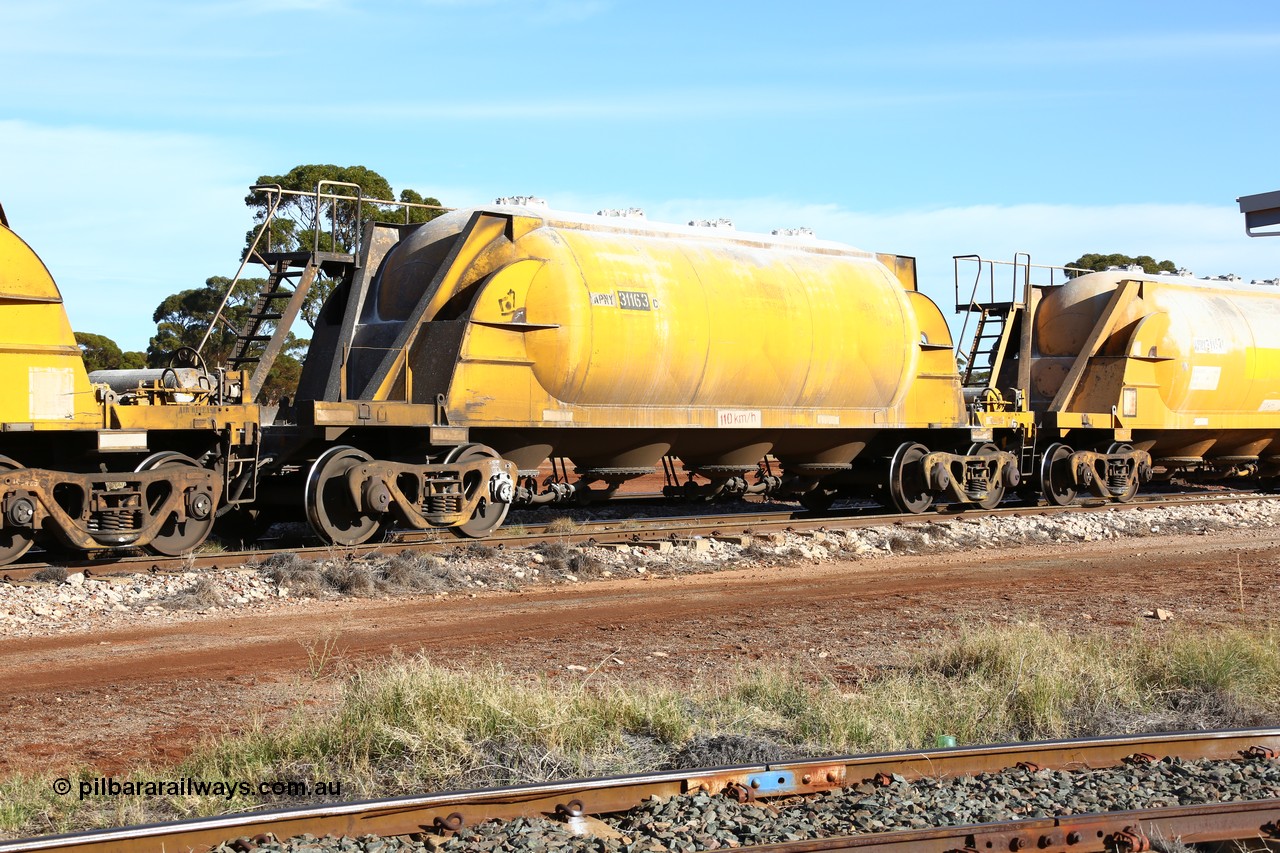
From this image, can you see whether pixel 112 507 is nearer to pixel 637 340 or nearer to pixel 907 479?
pixel 637 340

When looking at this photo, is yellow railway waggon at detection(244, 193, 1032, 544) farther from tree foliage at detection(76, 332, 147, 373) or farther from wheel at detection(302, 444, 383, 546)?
tree foliage at detection(76, 332, 147, 373)

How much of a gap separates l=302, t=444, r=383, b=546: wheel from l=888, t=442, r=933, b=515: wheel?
346 inches

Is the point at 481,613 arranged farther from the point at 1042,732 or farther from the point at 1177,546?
the point at 1177,546

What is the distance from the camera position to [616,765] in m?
6.21

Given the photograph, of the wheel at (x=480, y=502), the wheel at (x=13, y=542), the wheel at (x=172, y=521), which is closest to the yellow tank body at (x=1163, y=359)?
the wheel at (x=480, y=502)

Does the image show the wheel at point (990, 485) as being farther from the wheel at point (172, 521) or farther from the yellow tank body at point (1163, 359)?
the wheel at point (172, 521)

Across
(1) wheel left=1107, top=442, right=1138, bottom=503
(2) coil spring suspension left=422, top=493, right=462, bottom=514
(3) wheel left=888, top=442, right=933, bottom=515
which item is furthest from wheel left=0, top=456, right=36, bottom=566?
(1) wheel left=1107, top=442, right=1138, bottom=503

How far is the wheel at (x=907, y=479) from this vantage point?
1978 cm

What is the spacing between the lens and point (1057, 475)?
2270cm

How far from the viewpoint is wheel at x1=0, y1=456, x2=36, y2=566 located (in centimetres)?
1202

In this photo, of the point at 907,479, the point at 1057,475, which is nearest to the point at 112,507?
the point at 907,479

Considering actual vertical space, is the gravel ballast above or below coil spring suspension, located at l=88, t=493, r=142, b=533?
below

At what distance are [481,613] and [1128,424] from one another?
1580 centimetres

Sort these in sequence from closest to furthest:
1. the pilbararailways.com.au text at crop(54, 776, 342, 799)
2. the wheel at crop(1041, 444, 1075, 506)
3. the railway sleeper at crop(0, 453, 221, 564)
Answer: the pilbararailways.com.au text at crop(54, 776, 342, 799), the railway sleeper at crop(0, 453, 221, 564), the wheel at crop(1041, 444, 1075, 506)
